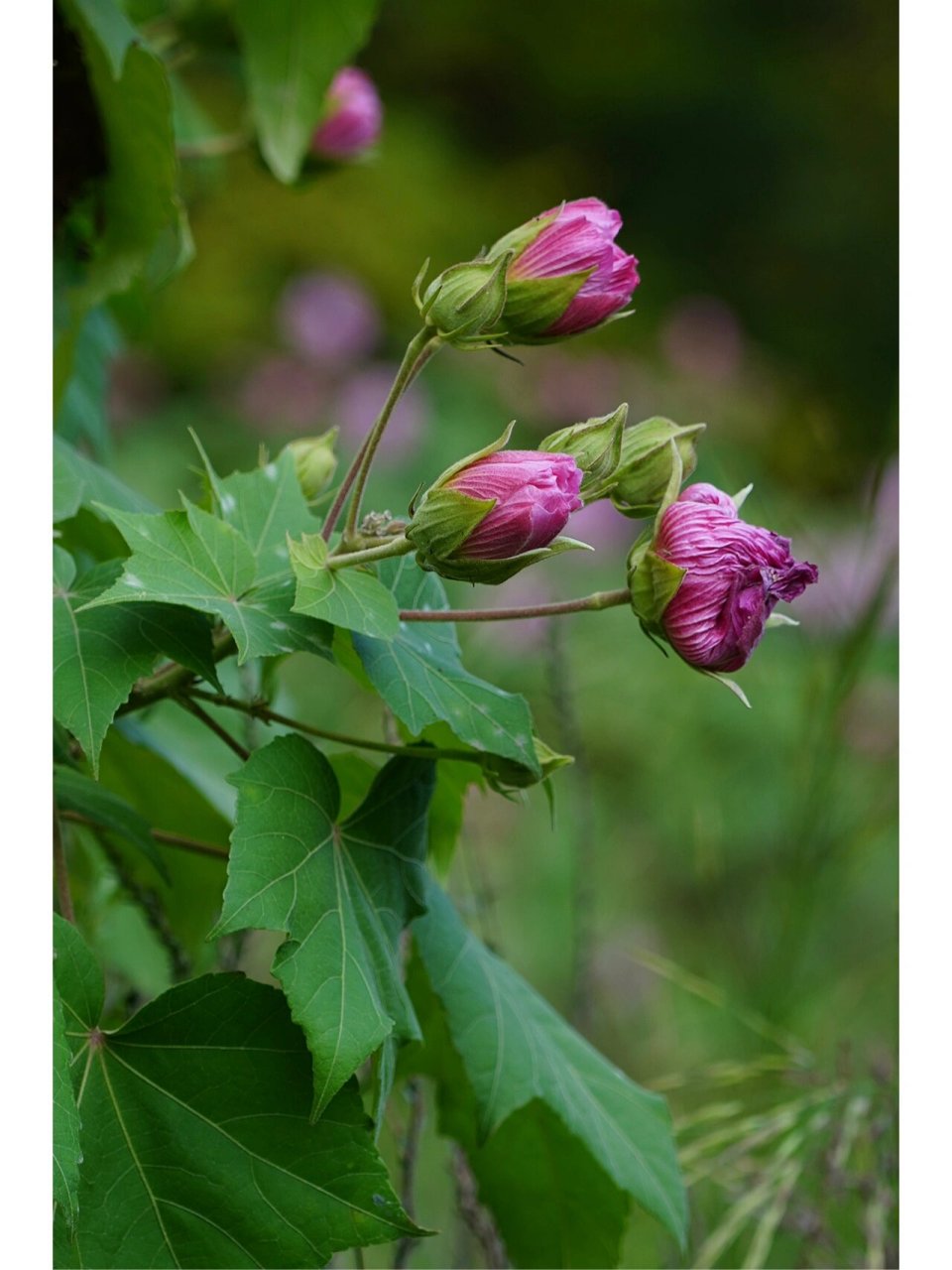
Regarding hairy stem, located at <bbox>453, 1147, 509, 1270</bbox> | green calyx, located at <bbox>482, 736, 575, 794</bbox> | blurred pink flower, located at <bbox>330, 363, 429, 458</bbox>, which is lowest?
blurred pink flower, located at <bbox>330, 363, 429, 458</bbox>

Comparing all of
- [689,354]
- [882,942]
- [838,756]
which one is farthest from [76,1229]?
[689,354]

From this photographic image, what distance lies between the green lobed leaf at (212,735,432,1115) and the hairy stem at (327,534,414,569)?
0.06 metres

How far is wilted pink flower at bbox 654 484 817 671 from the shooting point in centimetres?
40

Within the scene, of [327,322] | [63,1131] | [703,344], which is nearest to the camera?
[63,1131]

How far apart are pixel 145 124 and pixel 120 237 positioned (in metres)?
0.06

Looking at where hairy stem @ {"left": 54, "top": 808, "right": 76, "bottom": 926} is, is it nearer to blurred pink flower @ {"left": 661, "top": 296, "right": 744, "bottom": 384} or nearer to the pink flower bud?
the pink flower bud

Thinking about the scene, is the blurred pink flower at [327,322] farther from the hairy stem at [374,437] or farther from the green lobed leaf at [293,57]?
the hairy stem at [374,437]

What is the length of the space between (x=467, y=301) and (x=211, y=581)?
11 cm

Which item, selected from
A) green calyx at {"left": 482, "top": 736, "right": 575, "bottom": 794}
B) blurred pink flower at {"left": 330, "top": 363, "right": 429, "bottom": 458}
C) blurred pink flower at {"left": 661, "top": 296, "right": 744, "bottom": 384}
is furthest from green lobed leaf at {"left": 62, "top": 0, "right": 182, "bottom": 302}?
blurred pink flower at {"left": 661, "top": 296, "right": 744, "bottom": 384}

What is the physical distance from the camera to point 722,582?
399mm

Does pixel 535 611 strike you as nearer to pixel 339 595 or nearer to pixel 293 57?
pixel 339 595

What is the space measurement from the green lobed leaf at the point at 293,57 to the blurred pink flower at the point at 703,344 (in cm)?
193

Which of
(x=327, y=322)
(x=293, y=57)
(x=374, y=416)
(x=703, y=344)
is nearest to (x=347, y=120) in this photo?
(x=293, y=57)
